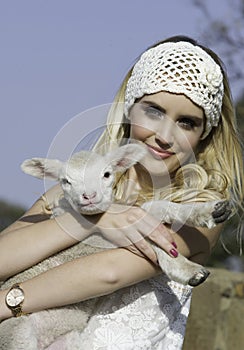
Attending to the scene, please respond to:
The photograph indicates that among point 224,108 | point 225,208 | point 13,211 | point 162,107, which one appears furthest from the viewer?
point 13,211

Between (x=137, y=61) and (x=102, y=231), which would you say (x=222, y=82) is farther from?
(x=102, y=231)

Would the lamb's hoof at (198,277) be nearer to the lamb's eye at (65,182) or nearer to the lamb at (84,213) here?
the lamb at (84,213)

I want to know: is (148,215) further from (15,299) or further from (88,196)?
(15,299)

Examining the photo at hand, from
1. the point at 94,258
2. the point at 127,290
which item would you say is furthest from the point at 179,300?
the point at 94,258

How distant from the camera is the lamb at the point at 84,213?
11.2ft

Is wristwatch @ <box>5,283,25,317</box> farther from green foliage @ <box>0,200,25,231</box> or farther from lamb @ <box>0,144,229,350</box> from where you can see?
green foliage @ <box>0,200,25,231</box>

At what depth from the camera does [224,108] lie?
394 cm

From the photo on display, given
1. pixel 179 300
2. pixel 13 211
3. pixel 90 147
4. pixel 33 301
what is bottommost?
pixel 13 211

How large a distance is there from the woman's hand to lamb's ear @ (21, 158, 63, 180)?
8.4 inches

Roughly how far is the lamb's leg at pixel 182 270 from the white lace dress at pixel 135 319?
25 cm

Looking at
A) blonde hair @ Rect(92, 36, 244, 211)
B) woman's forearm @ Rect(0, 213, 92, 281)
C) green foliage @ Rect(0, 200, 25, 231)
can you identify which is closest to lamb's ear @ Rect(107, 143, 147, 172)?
blonde hair @ Rect(92, 36, 244, 211)

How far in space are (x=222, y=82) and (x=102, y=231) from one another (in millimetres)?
759

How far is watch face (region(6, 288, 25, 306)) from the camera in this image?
11.2ft

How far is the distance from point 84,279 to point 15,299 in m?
0.25
